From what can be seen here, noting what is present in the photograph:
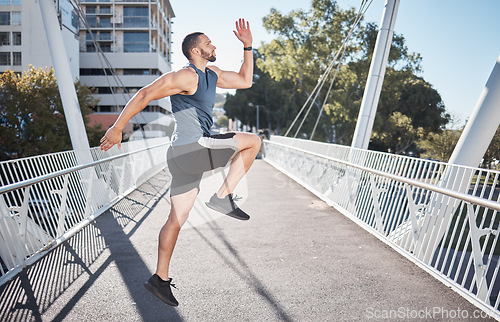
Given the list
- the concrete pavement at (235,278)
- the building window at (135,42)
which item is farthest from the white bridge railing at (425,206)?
the building window at (135,42)

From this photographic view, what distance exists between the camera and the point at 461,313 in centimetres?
427

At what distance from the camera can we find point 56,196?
Result: 7496 millimetres

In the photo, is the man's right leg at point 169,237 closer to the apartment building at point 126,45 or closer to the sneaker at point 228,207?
the sneaker at point 228,207

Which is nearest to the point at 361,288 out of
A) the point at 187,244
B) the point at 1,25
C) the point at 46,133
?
the point at 187,244

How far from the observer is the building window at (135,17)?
227ft

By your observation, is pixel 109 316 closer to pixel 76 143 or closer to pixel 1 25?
pixel 76 143

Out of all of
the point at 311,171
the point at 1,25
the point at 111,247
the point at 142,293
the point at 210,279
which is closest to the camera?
the point at 142,293

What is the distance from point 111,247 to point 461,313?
454cm

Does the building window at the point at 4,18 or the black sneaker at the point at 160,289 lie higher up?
the building window at the point at 4,18

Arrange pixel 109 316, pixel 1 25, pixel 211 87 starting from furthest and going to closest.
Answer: pixel 1 25
pixel 109 316
pixel 211 87

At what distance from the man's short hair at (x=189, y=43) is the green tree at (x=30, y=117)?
20.1 m

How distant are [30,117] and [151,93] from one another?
70.6ft

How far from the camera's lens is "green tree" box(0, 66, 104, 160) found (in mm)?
20906

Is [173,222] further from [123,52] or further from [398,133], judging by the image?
[123,52]
